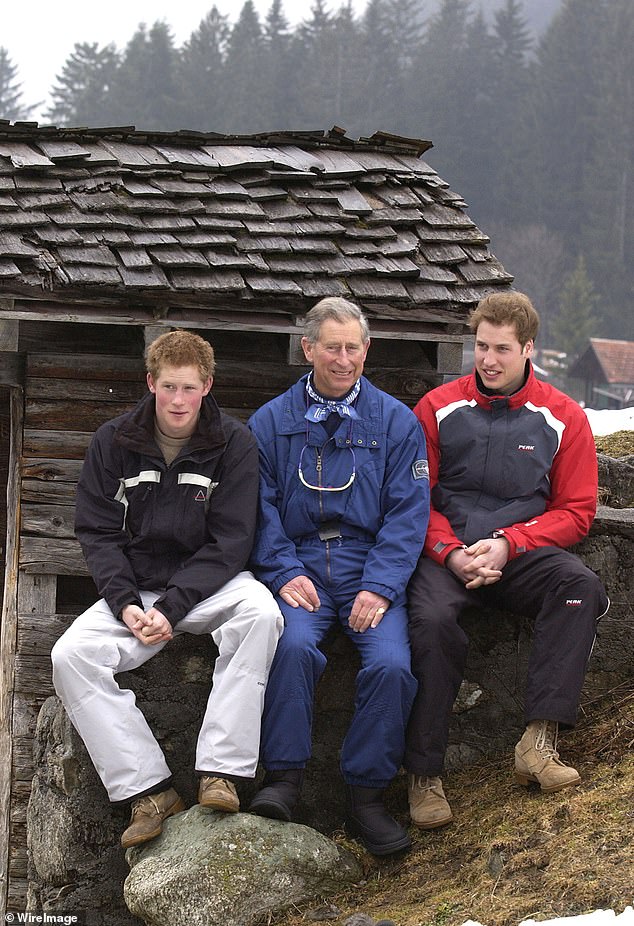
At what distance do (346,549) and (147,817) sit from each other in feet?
4.16

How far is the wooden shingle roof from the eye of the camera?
5457 millimetres

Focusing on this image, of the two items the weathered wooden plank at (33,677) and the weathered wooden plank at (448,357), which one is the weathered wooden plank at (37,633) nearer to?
the weathered wooden plank at (33,677)

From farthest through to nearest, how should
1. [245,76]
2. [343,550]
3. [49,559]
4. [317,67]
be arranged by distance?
[317,67], [245,76], [49,559], [343,550]

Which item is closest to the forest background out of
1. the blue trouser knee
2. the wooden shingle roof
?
the wooden shingle roof

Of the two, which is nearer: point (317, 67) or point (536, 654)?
point (536, 654)

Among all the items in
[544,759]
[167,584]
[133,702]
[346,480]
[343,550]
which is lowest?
[544,759]

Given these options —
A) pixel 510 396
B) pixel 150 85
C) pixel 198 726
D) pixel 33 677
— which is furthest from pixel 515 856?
pixel 150 85

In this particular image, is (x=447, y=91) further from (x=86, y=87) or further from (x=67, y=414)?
(x=67, y=414)

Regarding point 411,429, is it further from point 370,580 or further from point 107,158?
point 107,158

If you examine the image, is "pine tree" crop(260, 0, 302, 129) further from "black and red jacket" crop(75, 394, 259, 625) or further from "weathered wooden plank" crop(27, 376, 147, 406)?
"black and red jacket" crop(75, 394, 259, 625)

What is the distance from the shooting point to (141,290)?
5.40m

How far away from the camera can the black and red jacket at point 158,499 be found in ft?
13.9

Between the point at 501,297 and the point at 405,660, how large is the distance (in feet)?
5.02

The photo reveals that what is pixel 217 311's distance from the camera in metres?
5.67
